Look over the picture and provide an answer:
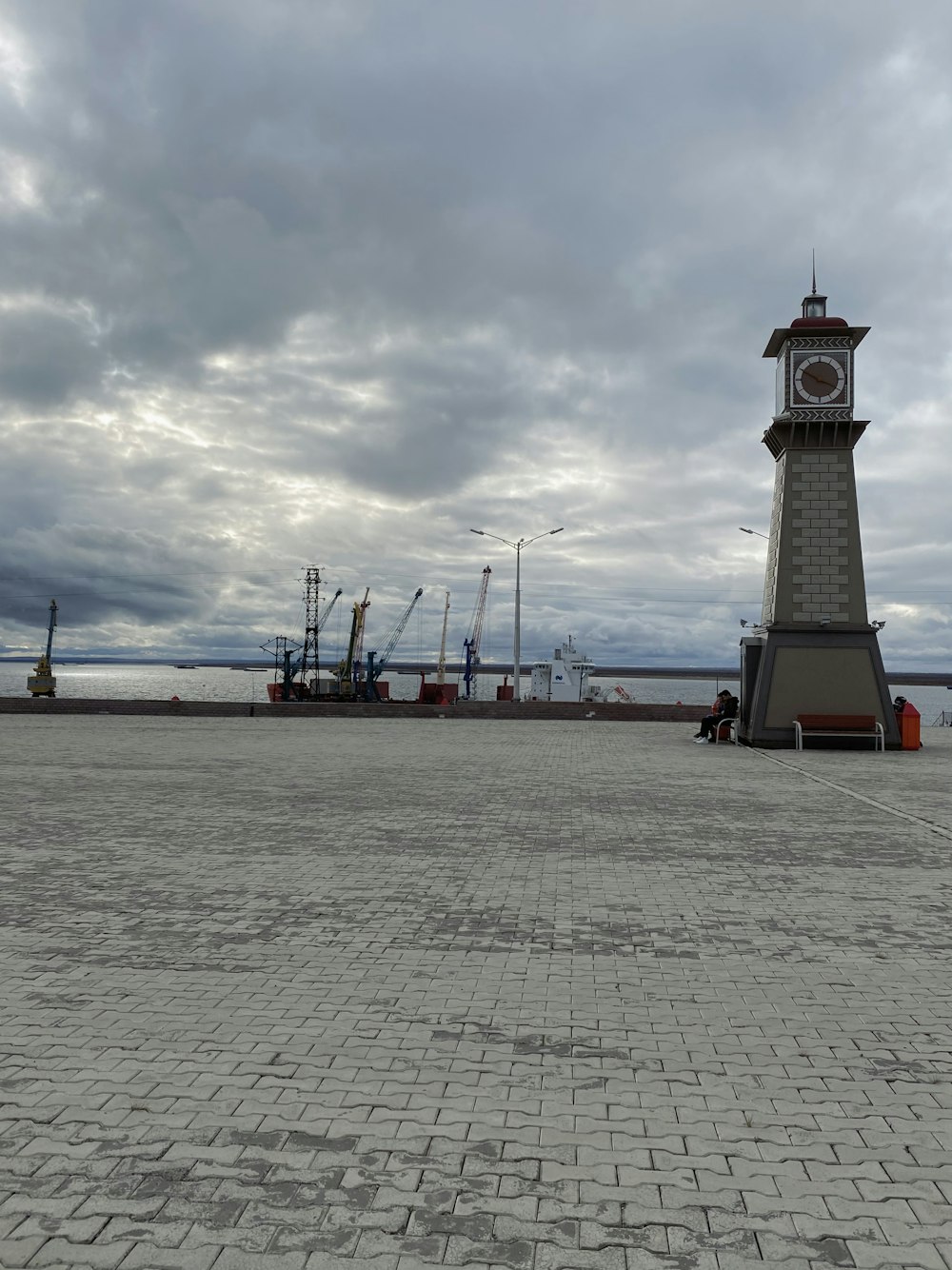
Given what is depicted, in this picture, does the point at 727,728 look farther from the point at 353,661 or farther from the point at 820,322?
the point at 353,661

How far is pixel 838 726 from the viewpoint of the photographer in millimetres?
20812

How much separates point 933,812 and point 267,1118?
10.2 metres

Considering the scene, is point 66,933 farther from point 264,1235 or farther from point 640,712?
point 640,712

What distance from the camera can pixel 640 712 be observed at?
32.8 m

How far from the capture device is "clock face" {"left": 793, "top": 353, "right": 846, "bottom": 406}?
21031 millimetres

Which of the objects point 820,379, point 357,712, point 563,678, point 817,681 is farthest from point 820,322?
point 563,678

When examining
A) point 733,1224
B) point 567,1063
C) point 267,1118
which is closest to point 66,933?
point 267,1118

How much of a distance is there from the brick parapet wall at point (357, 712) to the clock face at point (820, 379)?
44.6 ft

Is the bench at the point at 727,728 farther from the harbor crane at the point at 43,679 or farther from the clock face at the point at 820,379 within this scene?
the harbor crane at the point at 43,679

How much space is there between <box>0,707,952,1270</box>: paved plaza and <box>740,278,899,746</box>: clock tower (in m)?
11.6

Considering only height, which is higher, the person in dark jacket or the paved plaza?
the person in dark jacket

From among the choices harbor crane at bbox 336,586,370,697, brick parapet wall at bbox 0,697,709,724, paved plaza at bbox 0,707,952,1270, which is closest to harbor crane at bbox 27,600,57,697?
harbor crane at bbox 336,586,370,697

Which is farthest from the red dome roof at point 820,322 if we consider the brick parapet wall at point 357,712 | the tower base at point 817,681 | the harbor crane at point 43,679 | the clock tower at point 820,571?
the harbor crane at point 43,679

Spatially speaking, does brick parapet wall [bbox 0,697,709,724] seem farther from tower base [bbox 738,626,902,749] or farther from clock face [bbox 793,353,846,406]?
clock face [bbox 793,353,846,406]
